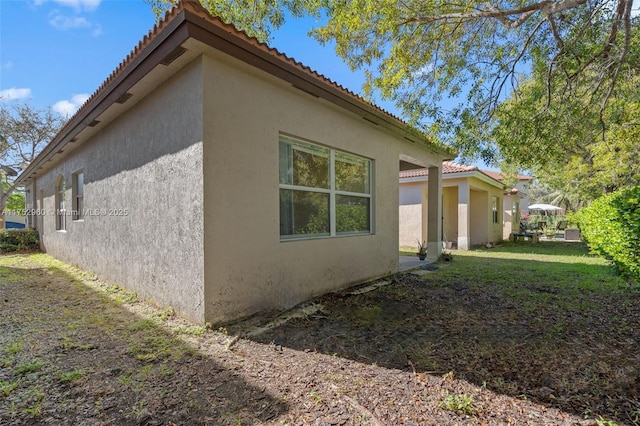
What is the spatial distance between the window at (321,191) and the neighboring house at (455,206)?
6.11m

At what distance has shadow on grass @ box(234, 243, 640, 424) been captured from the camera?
9.16ft

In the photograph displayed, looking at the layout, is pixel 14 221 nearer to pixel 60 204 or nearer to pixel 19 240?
pixel 19 240

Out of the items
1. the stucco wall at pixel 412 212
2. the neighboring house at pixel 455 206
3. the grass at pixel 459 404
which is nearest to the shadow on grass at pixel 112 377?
the grass at pixel 459 404

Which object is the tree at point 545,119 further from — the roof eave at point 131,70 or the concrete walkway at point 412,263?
the roof eave at point 131,70

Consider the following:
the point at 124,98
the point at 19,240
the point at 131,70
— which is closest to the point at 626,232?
the point at 131,70

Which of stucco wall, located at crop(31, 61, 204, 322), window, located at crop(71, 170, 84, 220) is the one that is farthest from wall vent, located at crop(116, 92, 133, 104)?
window, located at crop(71, 170, 84, 220)

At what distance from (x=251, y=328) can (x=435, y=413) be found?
249 centimetres

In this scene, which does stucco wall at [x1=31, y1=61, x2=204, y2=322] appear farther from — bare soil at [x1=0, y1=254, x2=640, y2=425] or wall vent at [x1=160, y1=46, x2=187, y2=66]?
bare soil at [x1=0, y1=254, x2=640, y2=425]

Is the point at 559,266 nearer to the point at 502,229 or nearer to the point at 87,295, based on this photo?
the point at 502,229

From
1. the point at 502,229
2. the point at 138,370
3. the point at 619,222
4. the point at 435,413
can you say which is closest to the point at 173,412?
the point at 138,370

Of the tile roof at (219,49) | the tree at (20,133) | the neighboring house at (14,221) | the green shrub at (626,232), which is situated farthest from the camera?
the neighboring house at (14,221)

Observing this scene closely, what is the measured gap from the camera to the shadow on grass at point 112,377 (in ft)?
7.72

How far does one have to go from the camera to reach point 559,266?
30.7ft

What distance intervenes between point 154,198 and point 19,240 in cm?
1347
